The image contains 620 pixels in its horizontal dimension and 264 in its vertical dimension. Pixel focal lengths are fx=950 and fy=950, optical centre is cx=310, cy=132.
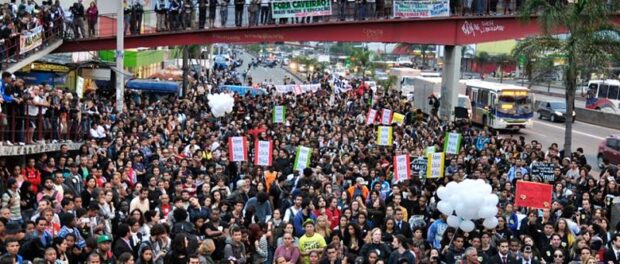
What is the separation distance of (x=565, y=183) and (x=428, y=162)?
2.85 m

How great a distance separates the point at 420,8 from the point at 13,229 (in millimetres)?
26745

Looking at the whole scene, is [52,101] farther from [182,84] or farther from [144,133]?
[182,84]

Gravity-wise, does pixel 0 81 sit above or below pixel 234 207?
above

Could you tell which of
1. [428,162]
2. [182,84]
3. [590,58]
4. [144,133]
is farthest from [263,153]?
[182,84]

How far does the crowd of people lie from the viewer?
1223 cm

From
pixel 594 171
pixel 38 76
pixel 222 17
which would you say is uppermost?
pixel 222 17

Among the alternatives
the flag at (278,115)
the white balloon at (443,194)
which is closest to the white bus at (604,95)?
the flag at (278,115)

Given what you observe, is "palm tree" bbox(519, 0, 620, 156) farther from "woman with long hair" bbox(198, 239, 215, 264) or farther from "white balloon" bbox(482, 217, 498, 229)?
"woman with long hair" bbox(198, 239, 215, 264)

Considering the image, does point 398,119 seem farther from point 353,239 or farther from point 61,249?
point 61,249

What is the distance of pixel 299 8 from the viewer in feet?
119

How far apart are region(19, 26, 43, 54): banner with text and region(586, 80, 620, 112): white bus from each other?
33.5 meters

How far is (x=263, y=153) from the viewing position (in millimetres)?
20328

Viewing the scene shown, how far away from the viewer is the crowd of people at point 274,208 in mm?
12234

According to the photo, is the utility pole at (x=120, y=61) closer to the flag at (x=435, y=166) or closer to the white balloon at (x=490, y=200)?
the flag at (x=435, y=166)
